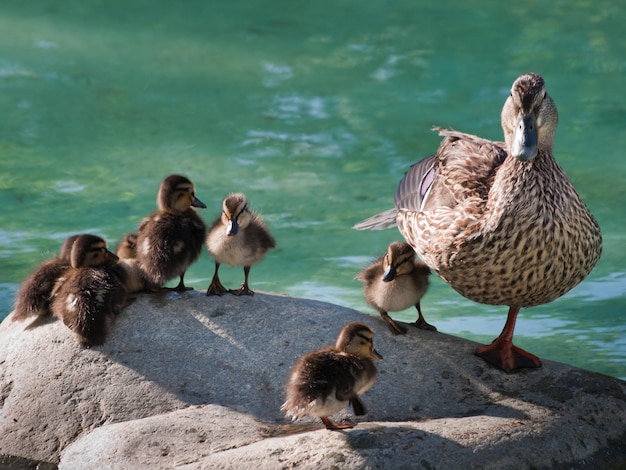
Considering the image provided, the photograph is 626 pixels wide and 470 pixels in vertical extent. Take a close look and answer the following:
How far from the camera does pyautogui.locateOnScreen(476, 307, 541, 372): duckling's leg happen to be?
4789 mm

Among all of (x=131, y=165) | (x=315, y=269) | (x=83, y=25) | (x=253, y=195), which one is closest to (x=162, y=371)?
(x=315, y=269)

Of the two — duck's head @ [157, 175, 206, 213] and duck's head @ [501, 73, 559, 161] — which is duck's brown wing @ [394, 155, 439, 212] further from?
duck's head @ [157, 175, 206, 213]

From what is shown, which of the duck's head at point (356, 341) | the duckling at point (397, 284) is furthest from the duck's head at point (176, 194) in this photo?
the duck's head at point (356, 341)

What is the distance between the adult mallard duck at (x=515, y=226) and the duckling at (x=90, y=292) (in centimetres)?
129

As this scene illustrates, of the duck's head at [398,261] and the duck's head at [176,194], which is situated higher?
the duck's head at [176,194]

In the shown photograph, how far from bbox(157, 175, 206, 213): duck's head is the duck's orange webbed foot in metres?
1.42

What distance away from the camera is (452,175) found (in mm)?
4902

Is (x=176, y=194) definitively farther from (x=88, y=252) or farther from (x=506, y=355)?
(x=506, y=355)

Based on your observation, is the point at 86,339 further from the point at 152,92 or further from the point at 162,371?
the point at 152,92

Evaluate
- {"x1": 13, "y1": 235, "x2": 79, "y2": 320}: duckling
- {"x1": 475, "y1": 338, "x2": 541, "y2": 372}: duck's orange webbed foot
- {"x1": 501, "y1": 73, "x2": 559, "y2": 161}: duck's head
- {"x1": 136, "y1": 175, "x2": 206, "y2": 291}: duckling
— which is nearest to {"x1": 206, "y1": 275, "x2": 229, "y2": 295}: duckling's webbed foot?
{"x1": 136, "y1": 175, "x2": 206, "y2": 291}: duckling

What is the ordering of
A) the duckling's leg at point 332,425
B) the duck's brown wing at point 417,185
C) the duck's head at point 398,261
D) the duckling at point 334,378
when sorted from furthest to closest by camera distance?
the duck's brown wing at point 417,185 → the duck's head at point 398,261 → the duckling's leg at point 332,425 → the duckling at point 334,378

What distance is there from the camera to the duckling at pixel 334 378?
3.97 metres

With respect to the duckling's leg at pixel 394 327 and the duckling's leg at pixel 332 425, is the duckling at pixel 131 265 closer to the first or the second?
the duckling's leg at pixel 394 327

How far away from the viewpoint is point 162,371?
4637mm
